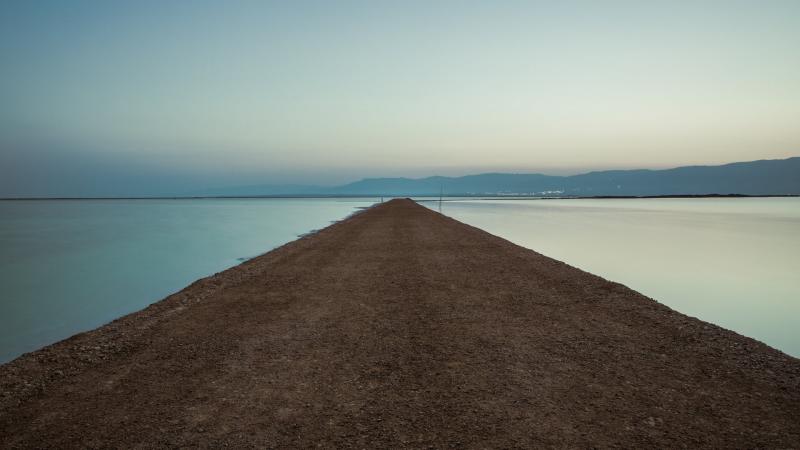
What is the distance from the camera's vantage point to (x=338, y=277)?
47.9ft

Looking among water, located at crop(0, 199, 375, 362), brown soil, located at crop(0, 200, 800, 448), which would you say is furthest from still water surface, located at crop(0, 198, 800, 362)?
brown soil, located at crop(0, 200, 800, 448)

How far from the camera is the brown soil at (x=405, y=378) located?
5.09 metres

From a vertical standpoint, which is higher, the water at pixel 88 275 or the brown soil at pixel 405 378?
the brown soil at pixel 405 378

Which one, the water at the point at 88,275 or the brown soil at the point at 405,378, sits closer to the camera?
the brown soil at the point at 405,378

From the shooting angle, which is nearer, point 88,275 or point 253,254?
point 88,275

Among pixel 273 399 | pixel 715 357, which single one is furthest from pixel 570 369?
pixel 273 399

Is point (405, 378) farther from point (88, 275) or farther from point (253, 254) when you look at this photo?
point (253, 254)

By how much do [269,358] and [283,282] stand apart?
6.91 metres

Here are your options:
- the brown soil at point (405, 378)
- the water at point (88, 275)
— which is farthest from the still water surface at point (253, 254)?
the brown soil at point (405, 378)

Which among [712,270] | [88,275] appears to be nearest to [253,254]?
[88,275]

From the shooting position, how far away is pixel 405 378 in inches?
257

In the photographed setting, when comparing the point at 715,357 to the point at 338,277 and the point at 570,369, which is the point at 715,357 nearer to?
the point at 570,369

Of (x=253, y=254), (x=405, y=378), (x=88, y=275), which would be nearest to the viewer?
(x=405, y=378)

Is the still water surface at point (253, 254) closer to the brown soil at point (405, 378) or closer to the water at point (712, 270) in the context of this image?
the water at point (712, 270)
